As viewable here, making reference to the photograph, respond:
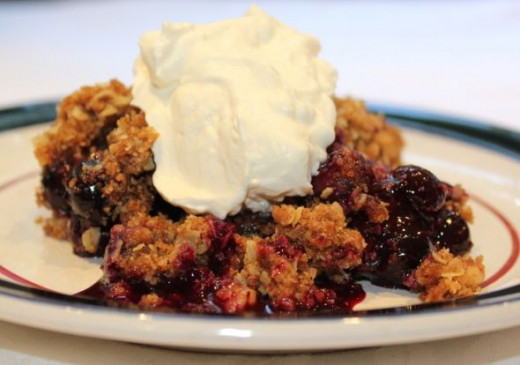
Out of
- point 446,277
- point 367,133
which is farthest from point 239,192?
point 367,133

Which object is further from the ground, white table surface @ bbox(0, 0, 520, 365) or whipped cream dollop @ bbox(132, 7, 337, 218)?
whipped cream dollop @ bbox(132, 7, 337, 218)

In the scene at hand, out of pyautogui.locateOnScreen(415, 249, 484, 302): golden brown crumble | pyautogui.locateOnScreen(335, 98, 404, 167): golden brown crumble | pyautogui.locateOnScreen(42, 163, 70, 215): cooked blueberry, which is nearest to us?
pyautogui.locateOnScreen(415, 249, 484, 302): golden brown crumble

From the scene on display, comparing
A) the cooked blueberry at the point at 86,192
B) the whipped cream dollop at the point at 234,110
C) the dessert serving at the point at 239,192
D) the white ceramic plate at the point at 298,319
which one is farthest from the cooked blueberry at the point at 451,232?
the cooked blueberry at the point at 86,192

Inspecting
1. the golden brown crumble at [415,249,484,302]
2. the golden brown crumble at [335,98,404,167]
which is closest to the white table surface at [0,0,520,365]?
the golden brown crumble at [415,249,484,302]

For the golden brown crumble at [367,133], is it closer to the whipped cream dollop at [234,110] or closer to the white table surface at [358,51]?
the whipped cream dollop at [234,110]

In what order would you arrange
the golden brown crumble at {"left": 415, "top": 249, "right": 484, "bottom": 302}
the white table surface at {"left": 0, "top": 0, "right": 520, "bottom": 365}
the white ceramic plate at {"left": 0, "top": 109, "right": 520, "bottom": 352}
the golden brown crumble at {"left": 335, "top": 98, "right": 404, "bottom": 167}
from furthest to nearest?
the white table surface at {"left": 0, "top": 0, "right": 520, "bottom": 365} → the golden brown crumble at {"left": 335, "top": 98, "right": 404, "bottom": 167} → the golden brown crumble at {"left": 415, "top": 249, "right": 484, "bottom": 302} → the white ceramic plate at {"left": 0, "top": 109, "right": 520, "bottom": 352}

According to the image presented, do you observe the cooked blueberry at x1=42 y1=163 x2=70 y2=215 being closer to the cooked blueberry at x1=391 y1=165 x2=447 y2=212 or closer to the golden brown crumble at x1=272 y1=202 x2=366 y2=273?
the golden brown crumble at x1=272 y1=202 x2=366 y2=273

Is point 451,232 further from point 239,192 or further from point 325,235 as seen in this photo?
point 239,192
